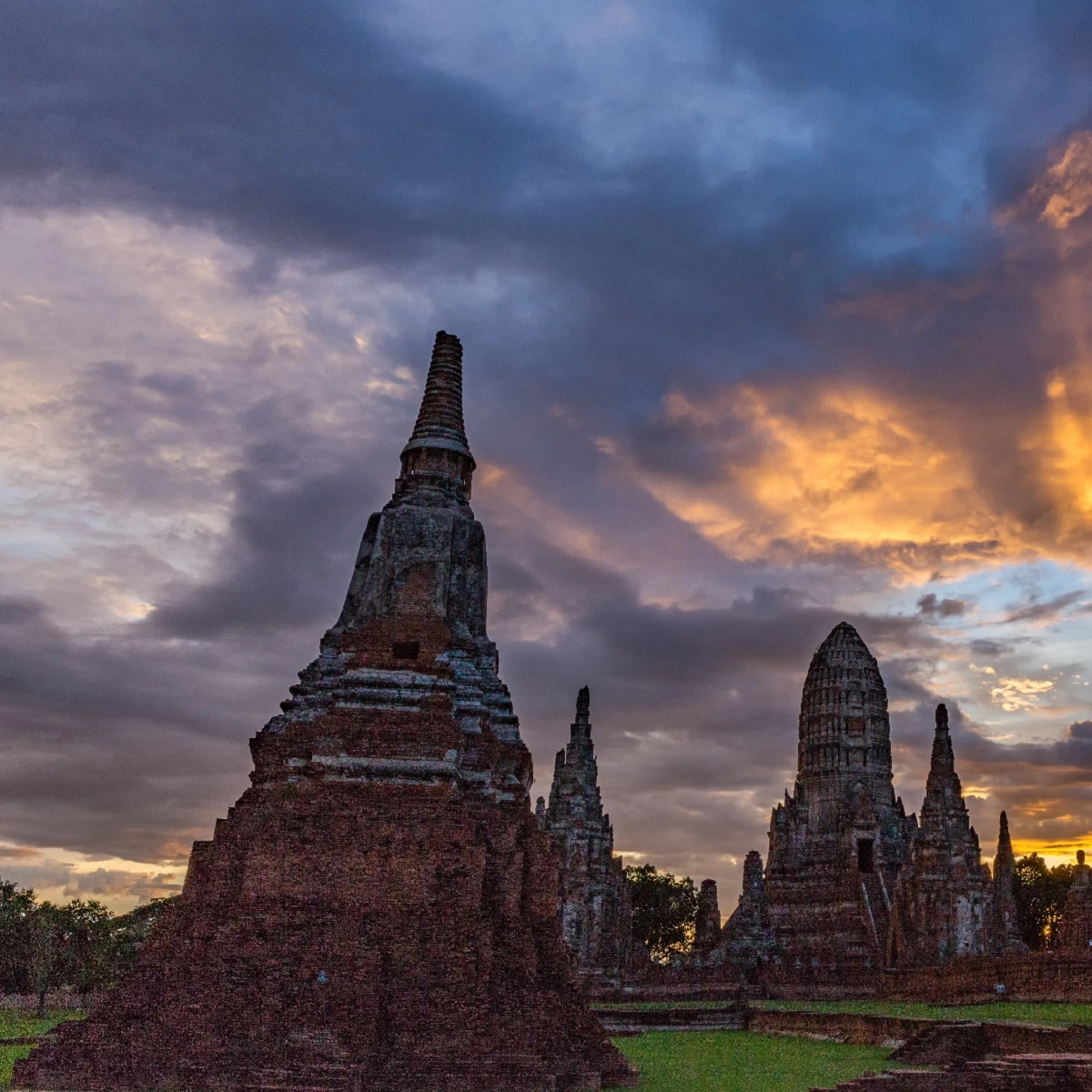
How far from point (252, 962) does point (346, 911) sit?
159 cm

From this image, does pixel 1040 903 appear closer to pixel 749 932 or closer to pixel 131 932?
pixel 749 932

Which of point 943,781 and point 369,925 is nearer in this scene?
point 369,925

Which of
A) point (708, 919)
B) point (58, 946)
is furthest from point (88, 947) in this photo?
point (708, 919)

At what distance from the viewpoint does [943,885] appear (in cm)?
4459

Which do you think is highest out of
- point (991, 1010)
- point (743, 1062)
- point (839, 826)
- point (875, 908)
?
point (839, 826)

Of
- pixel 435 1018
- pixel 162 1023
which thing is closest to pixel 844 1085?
pixel 435 1018

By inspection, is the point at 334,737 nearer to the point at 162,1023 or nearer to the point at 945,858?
the point at 162,1023

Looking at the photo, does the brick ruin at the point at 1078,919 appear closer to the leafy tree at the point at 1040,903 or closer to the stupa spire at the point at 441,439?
the stupa spire at the point at 441,439

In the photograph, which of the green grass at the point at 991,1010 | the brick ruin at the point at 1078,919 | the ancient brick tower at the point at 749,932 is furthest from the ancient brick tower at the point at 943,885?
the green grass at the point at 991,1010

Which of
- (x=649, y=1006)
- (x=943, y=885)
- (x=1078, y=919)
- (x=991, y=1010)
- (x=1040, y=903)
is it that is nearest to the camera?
(x=991, y=1010)

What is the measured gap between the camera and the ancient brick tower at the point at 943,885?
44.1 metres

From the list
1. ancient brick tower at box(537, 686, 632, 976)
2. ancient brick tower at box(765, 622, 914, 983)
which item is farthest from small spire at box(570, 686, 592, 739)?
ancient brick tower at box(765, 622, 914, 983)

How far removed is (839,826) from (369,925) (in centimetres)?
4494

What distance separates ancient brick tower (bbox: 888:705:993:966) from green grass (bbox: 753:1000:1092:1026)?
8059 millimetres
